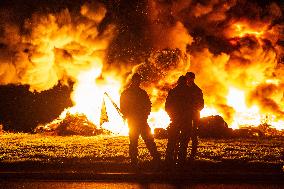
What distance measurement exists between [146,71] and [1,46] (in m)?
8.45

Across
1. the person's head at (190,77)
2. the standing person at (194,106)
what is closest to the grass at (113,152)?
the standing person at (194,106)

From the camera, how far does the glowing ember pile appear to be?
78.0 ft

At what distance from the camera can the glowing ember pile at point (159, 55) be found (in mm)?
23781

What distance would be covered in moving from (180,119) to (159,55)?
13.4 metres

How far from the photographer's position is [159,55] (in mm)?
23609

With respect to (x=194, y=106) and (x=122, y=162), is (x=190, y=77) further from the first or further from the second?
(x=122, y=162)

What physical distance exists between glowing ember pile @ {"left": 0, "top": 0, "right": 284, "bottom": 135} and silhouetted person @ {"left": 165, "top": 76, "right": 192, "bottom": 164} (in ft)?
38.9

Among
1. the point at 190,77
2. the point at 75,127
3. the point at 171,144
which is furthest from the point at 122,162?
the point at 75,127

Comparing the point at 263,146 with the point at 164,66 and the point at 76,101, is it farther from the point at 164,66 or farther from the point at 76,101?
the point at 76,101

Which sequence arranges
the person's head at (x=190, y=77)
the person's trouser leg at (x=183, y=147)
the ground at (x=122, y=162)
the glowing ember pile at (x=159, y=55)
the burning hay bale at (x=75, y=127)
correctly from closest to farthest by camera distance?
the ground at (x=122, y=162)
the person's trouser leg at (x=183, y=147)
the person's head at (x=190, y=77)
the burning hay bale at (x=75, y=127)
the glowing ember pile at (x=159, y=55)

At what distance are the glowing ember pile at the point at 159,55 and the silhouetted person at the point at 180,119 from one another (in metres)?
11.8

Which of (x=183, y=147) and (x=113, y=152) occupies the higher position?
(x=183, y=147)

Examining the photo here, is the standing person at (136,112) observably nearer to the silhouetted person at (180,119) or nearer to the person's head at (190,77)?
the silhouetted person at (180,119)

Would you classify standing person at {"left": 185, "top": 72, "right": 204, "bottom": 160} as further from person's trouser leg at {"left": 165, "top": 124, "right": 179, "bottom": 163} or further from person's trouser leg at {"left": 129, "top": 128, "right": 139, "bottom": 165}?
person's trouser leg at {"left": 129, "top": 128, "right": 139, "bottom": 165}
